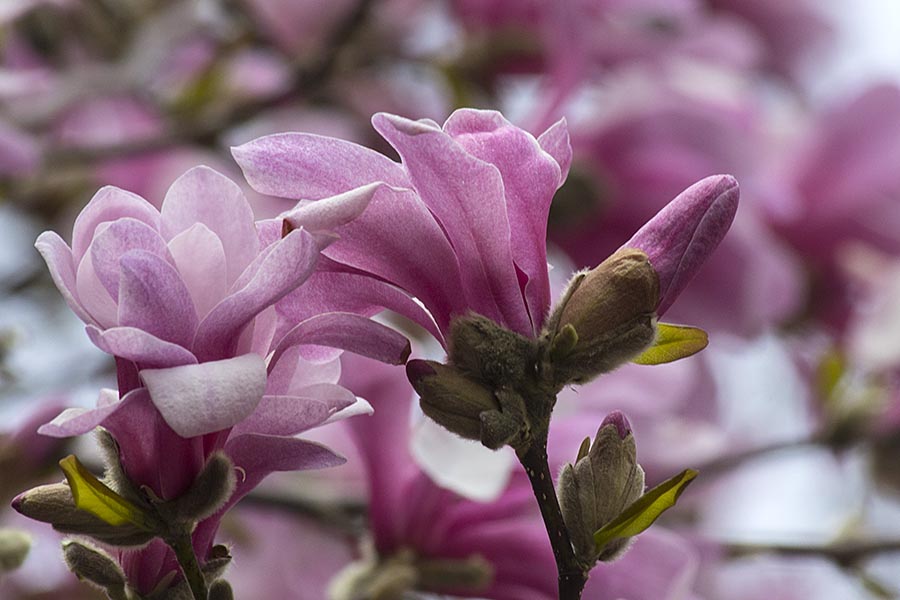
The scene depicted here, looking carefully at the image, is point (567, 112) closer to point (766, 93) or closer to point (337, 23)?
point (337, 23)

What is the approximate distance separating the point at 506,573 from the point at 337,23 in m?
0.53

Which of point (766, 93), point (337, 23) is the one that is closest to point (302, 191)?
point (337, 23)

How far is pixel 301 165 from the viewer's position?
34 centimetres

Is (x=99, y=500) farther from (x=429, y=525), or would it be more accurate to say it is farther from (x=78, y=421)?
(x=429, y=525)

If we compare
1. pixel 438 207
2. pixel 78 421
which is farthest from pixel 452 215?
pixel 78 421

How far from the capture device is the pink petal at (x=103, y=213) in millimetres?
339

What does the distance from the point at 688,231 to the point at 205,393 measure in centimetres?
14

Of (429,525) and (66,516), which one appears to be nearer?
(66,516)

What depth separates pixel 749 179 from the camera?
2.72 feet

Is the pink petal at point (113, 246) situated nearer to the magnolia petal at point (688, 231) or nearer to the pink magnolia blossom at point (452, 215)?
the pink magnolia blossom at point (452, 215)

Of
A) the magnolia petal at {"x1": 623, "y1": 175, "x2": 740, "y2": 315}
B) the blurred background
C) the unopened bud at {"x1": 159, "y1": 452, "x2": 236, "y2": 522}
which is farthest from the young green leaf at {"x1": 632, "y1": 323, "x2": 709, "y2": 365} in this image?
the blurred background

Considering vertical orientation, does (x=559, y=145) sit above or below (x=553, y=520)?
above

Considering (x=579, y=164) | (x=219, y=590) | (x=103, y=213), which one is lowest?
(x=219, y=590)

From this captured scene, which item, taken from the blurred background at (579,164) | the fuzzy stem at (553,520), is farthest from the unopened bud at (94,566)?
the blurred background at (579,164)
